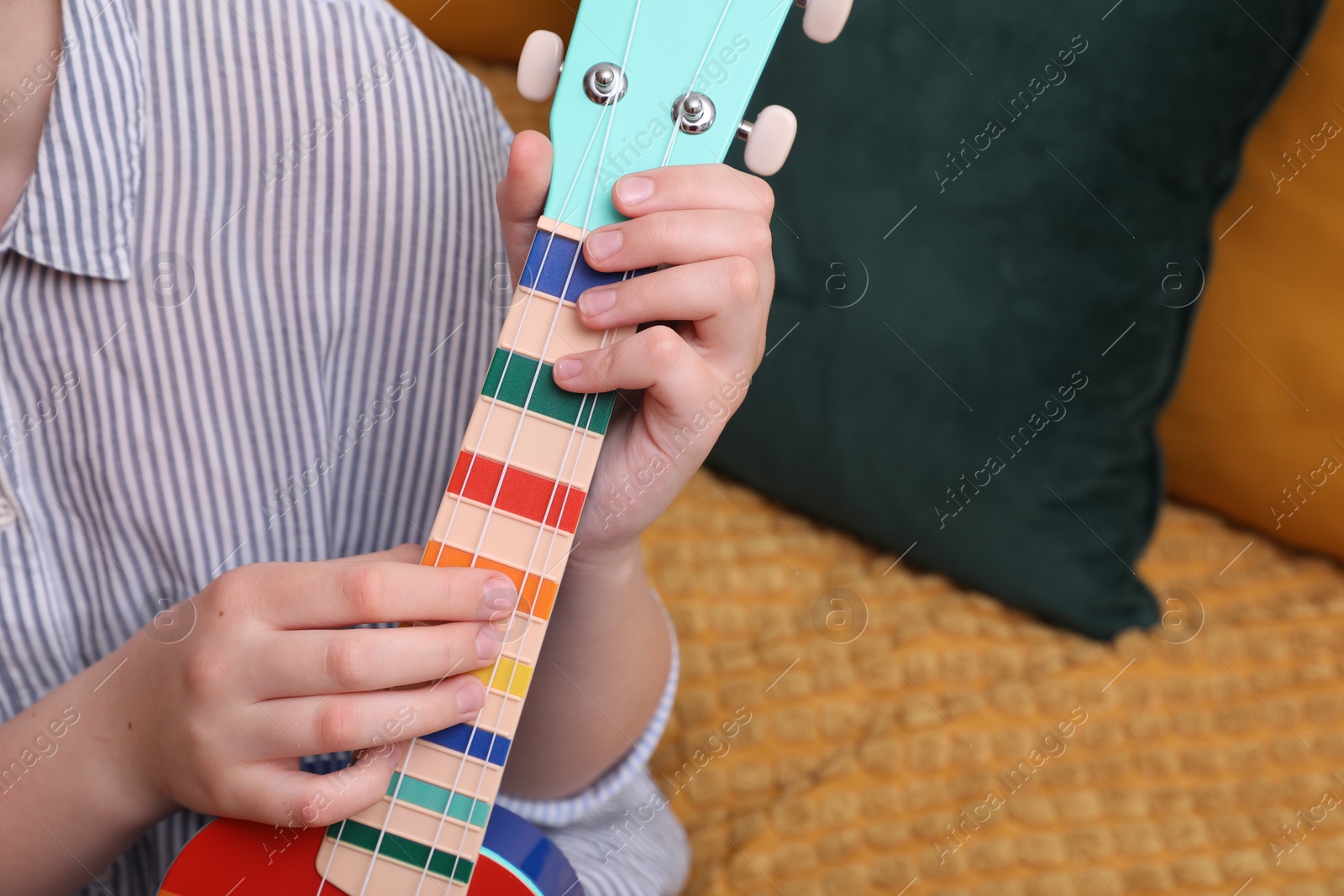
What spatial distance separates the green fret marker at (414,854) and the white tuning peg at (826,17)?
1.47 ft

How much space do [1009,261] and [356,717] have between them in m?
0.65

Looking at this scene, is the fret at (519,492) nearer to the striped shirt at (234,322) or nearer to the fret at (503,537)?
the fret at (503,537)

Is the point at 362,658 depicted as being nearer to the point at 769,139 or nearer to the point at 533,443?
the point at 533,443

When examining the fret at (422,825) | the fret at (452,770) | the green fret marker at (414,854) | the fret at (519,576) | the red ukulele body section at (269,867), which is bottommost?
the red ukulele body section at (269,867)

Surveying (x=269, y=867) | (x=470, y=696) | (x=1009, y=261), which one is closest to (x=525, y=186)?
(x=470, y=696)

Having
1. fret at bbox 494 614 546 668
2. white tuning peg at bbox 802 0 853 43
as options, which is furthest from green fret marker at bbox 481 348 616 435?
white tuning peg at bbox 802 0 853 43

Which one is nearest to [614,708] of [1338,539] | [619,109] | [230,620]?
[230,620]

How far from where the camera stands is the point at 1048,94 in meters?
0.83

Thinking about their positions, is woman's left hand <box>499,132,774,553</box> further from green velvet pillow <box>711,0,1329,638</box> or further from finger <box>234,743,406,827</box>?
green velvet pillow <box>711,0,1329,638</box>

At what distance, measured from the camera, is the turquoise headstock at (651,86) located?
51 centimetres

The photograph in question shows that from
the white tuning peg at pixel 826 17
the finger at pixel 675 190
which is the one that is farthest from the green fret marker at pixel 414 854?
the white tuning peg at pixel 826 17

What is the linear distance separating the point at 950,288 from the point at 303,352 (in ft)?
1.76

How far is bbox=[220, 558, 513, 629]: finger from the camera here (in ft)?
1.55

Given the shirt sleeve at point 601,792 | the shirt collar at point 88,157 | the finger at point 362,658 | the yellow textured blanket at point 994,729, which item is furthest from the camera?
the yellow textured blanket at point 994,729
